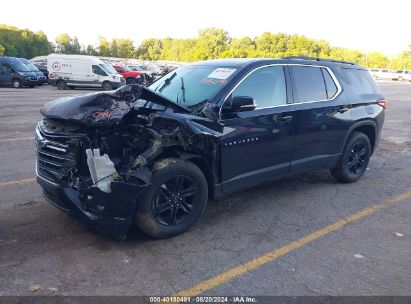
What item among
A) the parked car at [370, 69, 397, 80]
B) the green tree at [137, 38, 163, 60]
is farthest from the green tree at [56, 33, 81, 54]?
the parked car at [370, 69, 397, 80]

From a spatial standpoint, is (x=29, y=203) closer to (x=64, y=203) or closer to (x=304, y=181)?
(x=64, y=203)

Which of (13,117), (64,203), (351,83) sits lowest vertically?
(13,117)

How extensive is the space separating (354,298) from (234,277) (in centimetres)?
99

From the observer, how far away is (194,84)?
4855mm

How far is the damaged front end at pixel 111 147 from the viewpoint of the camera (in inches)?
146

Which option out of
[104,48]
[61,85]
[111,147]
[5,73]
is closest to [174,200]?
[111,147]

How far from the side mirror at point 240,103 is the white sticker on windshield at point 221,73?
0.44 meters

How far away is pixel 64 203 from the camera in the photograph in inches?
150

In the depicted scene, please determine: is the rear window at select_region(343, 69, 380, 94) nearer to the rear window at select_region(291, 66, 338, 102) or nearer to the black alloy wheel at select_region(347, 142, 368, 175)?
the rear window at select_region(291, 66, 338, 102)

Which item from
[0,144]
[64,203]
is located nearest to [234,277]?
[64,203]

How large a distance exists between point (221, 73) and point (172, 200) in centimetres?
170

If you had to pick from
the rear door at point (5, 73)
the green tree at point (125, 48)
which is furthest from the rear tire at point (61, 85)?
the green tree at point (125, 48)

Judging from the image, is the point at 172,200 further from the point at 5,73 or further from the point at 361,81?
the point at 5,73

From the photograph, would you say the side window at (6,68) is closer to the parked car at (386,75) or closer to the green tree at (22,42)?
the parked car at (386,75)
